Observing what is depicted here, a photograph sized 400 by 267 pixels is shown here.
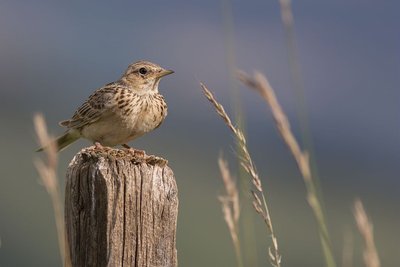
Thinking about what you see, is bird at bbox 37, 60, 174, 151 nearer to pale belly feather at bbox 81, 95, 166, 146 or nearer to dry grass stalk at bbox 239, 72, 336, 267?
pale belly feather at bbox 81, 95, 166, 146

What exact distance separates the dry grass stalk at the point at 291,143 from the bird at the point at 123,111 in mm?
4995

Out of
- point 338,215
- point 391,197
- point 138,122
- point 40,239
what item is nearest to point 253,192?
point 138,122

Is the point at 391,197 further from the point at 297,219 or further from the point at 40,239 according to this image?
the point at 40,239

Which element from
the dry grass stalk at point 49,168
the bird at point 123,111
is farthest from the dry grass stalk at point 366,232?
the bird at point 123,111

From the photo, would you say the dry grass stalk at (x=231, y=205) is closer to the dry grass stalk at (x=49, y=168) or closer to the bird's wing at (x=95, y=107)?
the dry grass stalk at (x=49, y=168)

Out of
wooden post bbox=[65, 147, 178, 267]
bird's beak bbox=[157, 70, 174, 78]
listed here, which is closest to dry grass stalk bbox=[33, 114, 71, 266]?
wooden post bbox=[65, 147, 178, 267]

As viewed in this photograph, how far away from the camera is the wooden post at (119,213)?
594 centimetres

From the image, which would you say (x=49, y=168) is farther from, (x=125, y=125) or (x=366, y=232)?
(x=125, y=125)

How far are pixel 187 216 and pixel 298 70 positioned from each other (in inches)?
6373

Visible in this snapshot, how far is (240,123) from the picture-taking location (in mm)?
5891

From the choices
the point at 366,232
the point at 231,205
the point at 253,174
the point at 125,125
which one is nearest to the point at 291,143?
the point at 253,174

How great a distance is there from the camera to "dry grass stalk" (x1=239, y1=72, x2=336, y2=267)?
16.8 ft

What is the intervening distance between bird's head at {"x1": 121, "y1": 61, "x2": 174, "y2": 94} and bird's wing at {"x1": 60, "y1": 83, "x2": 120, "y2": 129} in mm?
192

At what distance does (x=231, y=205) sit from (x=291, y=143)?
0.86 metres
